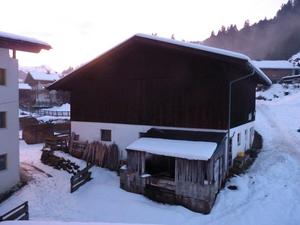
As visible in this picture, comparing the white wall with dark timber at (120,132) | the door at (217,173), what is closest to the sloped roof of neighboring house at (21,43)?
the white wall with dark timber at (120,132)

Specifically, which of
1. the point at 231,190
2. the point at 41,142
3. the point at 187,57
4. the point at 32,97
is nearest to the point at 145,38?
the point at 187,57

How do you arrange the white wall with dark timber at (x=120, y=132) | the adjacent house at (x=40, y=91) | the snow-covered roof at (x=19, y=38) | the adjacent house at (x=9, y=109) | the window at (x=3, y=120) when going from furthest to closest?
the adjacent house at (x=40, y=91) < the white wall with dark timber at (x=120, y=132) < the window at (x=3, y=120) < the adjacent house at (x=9, y=109) < the snow-covered roof at (x=19, y=38)

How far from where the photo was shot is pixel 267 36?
127500 millimetres

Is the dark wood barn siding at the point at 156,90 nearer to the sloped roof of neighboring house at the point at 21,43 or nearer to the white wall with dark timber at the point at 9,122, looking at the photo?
the sloped roof of neighboring house at the point at 21,43

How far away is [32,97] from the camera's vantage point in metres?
61.0

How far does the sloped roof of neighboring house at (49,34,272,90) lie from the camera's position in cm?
1434

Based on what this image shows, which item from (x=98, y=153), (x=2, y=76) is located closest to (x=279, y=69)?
(x=98, y=153)

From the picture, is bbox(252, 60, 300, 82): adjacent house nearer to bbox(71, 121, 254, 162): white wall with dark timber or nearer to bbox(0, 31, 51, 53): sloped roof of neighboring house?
bbox(71, 121, 254, 162): white wall with dark timber

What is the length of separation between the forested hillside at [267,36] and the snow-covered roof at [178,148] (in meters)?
106

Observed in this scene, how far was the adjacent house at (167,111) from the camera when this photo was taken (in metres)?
13.7

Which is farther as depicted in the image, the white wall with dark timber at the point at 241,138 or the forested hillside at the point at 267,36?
the forested hillside at the point at 267,36

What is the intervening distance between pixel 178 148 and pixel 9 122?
31.7 ft

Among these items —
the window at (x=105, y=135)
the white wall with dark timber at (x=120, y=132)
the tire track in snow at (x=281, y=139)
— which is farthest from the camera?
the tire track in snow at (x=281, y=139)

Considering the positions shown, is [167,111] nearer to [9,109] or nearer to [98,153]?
[98,153]
